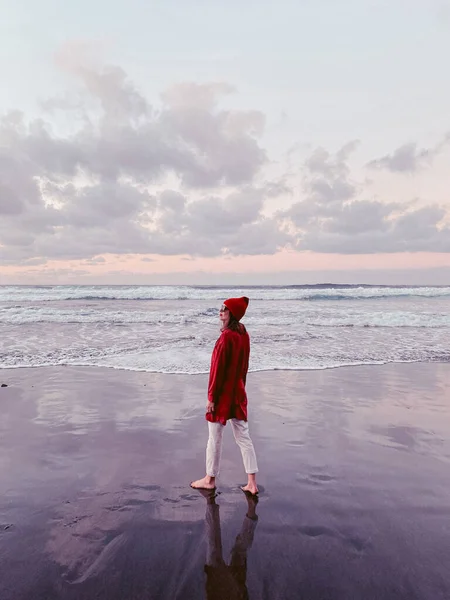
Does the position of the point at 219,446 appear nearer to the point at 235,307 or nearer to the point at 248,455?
the point at 248,455

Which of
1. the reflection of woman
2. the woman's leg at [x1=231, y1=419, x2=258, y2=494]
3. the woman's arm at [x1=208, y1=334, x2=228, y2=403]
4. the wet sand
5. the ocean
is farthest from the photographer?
the ocean

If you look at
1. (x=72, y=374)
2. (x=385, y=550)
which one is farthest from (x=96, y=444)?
(x=72, y=374)

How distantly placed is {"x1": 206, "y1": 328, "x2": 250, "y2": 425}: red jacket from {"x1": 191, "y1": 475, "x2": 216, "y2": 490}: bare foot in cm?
63

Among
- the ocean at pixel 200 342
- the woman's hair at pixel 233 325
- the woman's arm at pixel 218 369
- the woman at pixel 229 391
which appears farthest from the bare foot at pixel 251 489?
the ocean at pixel 200 342

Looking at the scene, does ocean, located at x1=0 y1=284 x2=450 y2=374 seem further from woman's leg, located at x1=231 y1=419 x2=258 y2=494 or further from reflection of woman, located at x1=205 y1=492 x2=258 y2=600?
reflection of woman, located at x1=205 y1=492 x2=258 y2=600

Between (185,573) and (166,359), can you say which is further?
(166,359)

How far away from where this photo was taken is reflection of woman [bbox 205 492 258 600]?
2.82 meters

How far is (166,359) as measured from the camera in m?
11.0

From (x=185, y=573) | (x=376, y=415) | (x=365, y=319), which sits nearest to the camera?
(x=185, y=573)

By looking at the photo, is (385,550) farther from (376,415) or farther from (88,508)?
(376,415)

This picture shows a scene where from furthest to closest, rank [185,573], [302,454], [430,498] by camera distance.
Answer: [302,454], [430,498], [185,573]

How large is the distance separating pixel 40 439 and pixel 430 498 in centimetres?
482

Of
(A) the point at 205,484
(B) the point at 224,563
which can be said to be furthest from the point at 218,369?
(B) the point at 224,563

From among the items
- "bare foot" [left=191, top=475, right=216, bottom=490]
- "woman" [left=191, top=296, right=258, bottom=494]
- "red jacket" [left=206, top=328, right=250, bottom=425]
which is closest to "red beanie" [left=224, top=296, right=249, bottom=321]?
"woman" [left=191, top=296, right=258, bottom=494]
